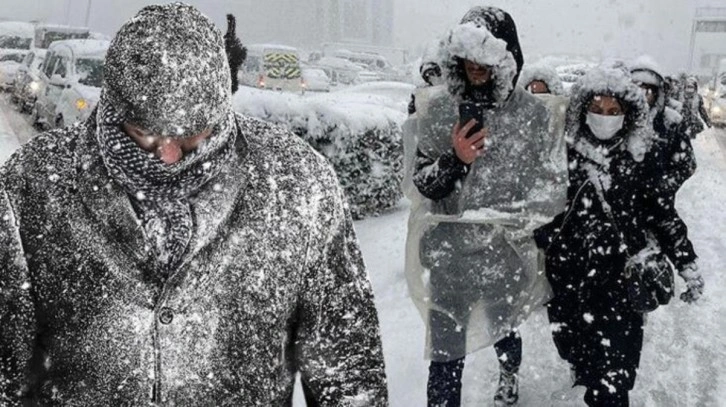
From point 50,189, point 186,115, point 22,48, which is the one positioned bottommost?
point 22,48

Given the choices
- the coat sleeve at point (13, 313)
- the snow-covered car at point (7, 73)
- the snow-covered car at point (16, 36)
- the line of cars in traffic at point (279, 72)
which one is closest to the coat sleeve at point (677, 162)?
the coat sleeve at point (13, 313)

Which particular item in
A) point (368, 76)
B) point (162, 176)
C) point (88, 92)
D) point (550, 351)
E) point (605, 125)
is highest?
point (162, 176)

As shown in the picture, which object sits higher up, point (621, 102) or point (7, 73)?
point (621, 102)

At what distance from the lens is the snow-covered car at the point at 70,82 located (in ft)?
39.6

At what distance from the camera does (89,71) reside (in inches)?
518

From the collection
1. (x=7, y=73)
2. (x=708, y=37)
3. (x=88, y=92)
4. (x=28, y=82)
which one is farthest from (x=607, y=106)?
(x=708, y=37)

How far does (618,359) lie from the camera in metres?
3.68

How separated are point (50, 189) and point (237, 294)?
428mm

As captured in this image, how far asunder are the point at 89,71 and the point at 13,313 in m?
12.2

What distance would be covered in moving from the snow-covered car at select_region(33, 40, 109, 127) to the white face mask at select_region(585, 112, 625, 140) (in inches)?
358

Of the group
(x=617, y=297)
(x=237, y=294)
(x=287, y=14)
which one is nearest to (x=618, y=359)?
(x=617, y=297)

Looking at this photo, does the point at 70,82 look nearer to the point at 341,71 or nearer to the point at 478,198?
the point at 478,198

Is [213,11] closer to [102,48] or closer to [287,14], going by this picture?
[287,14]

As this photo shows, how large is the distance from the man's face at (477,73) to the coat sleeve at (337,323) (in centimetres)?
176
